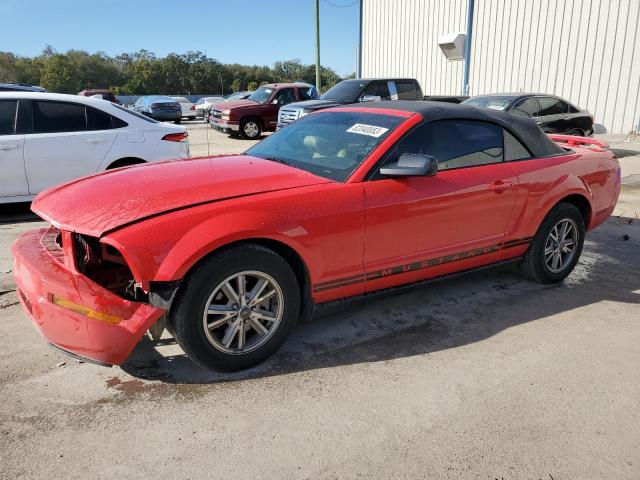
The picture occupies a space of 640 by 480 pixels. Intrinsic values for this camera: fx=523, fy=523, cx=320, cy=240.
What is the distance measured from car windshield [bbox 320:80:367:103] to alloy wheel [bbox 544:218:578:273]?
372 inches

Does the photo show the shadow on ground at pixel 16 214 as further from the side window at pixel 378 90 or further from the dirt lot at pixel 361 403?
the side window at pixel 378 90

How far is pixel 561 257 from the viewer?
4613 millimetres

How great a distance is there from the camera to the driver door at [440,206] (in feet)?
11.1

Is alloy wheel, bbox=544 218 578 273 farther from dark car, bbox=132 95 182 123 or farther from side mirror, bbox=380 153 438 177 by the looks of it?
dark car, bbox=132 95 182 123

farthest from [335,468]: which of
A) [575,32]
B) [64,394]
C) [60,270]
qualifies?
[575,32]

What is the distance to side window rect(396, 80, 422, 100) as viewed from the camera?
1419 cm

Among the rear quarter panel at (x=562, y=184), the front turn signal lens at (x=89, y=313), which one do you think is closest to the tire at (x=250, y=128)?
the rear quarter panel at (x=562, y=184)

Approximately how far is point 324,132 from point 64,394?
2.45m

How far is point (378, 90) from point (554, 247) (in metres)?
10.1

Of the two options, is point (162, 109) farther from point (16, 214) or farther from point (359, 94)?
point (16, 214)

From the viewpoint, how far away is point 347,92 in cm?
1371

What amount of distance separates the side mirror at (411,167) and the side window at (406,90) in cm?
1134

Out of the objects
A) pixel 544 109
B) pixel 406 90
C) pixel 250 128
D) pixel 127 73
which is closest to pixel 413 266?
pixel 544 109

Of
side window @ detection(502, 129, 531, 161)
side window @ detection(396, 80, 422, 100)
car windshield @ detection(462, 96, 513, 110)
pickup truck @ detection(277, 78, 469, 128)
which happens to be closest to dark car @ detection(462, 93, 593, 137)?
car windshield @ detection(462, 96, 513, 110)
